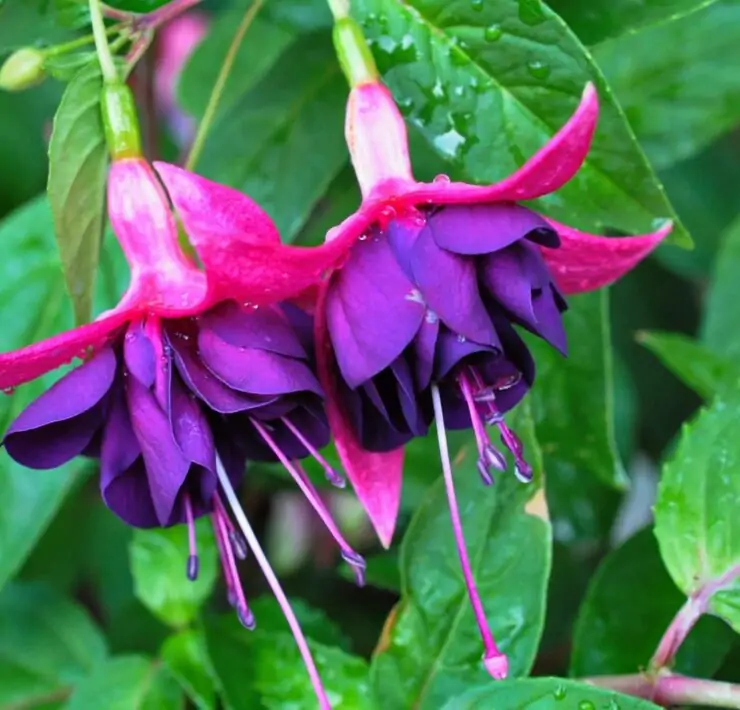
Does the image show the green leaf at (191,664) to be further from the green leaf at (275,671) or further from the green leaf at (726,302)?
the green leaf at (726,302)

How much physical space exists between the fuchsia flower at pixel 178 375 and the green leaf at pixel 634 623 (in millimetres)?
280

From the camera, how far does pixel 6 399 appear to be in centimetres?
73

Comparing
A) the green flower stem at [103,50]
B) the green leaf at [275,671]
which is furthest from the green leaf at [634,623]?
the green flower stem at [103,50]

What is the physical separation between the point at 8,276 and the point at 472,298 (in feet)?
1.57

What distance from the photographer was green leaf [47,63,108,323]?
57 centimetres

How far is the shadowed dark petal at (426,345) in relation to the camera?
504 mm

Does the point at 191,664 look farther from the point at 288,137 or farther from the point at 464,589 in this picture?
the point at 288,137

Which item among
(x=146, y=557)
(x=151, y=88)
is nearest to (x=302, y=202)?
(x=151, y=88)

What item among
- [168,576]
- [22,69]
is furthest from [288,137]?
[168,576]

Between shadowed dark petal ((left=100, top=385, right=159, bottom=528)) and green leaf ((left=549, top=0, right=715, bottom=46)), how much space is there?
410 millimetres

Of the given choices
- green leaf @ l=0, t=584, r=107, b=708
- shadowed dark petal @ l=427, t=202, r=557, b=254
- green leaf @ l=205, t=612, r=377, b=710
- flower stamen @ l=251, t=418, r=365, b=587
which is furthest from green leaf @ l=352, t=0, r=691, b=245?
green leaf @ l=0, t=584, r=107, b=708

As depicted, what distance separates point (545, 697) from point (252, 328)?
26cm

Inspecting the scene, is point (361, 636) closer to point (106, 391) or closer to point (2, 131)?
point (106, 391)

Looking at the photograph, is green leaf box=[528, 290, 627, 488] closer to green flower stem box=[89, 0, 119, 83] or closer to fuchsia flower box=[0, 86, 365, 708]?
fuchsia flower box=[0, 86, 365, 708]
